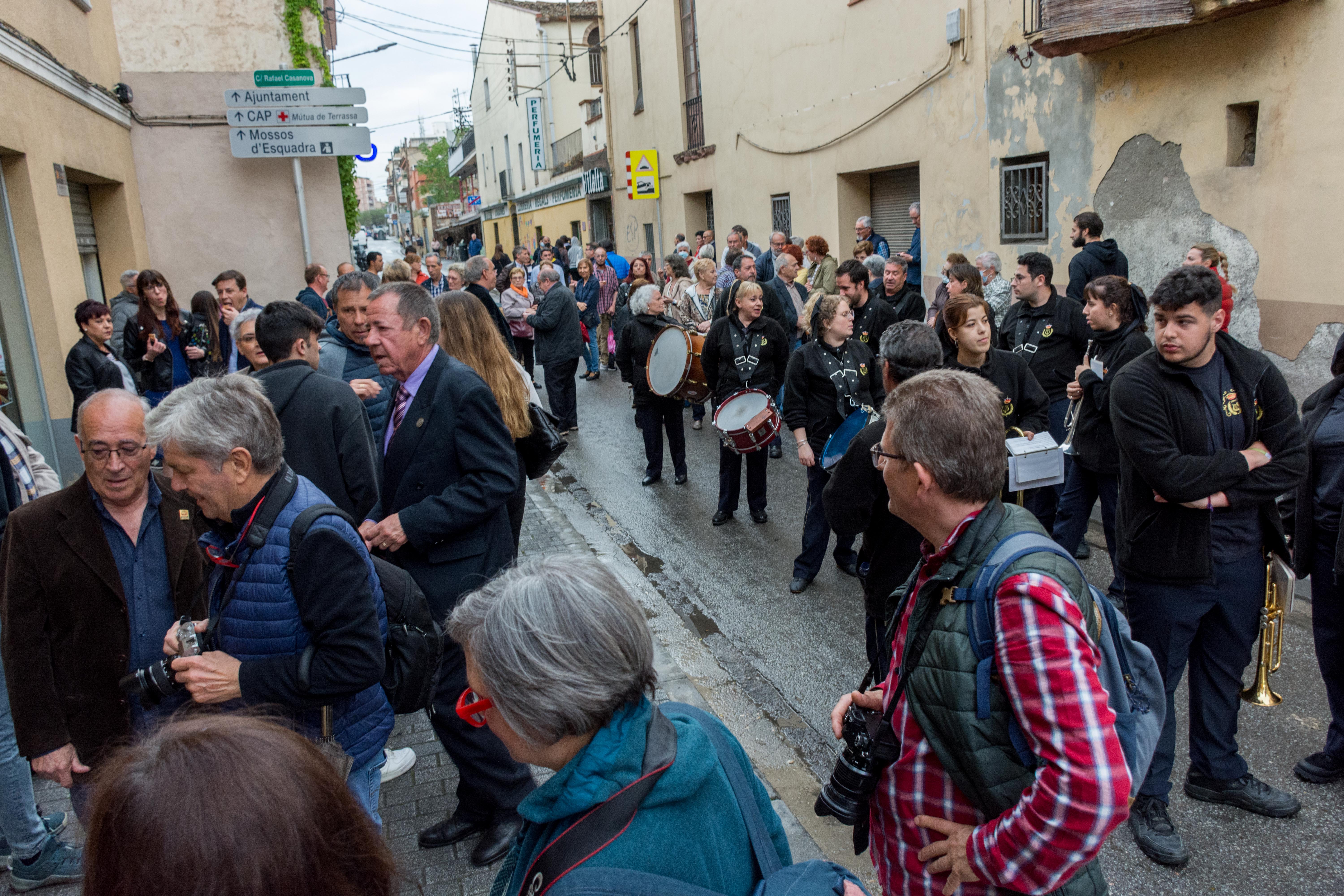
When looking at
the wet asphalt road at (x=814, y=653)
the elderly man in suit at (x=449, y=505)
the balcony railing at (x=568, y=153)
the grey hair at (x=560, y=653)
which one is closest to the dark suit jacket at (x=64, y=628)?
the elderly man in suit at (x=449, y=505)

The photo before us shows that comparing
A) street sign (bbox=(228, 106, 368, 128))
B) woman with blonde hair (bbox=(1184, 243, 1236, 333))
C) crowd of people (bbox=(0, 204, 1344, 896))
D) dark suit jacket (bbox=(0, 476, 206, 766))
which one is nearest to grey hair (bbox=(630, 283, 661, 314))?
crowd of people (bbox=(0, 204, 1344, 896))

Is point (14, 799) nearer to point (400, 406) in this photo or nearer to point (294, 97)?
point (400, 406)

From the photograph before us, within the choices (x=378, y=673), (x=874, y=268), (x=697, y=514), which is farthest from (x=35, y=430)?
(x=874, y=268)

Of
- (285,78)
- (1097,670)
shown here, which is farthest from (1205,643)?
(285,78)

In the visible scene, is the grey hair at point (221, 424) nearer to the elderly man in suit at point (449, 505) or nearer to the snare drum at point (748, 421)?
the elderly man in suit at point (449, 505)

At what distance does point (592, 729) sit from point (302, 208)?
12.0 meters

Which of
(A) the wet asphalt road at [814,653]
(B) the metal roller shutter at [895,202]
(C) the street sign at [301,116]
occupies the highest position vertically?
(C) the street sign at [301,116]

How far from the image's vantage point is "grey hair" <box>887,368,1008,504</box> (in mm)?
1907

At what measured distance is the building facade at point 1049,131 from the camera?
22.6ft

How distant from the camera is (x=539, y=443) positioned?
435 centimetres

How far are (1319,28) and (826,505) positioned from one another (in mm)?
5829

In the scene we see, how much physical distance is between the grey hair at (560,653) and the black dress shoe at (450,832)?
2.14 metres

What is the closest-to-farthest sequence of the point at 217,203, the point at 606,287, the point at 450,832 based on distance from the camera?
the point at 450,832 → the point at 217,203 → the point at 606,287

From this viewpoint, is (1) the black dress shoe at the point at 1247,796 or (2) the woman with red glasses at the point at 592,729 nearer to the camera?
(2) the woman with red glasses at the point at 592,729
